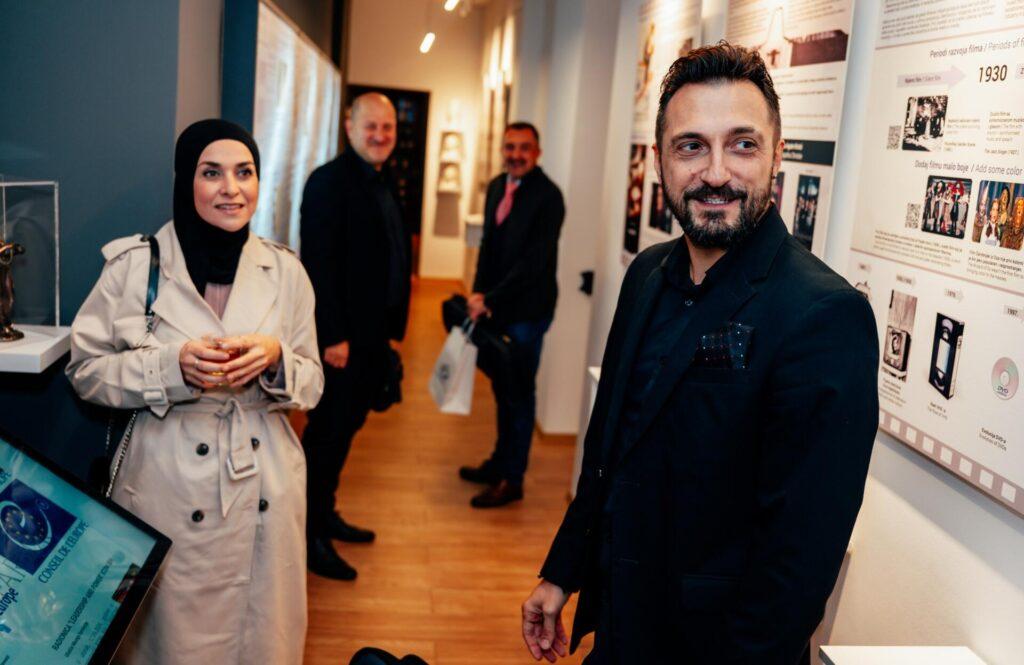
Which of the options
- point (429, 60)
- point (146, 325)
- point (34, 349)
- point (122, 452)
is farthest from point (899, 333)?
point (429, 60)

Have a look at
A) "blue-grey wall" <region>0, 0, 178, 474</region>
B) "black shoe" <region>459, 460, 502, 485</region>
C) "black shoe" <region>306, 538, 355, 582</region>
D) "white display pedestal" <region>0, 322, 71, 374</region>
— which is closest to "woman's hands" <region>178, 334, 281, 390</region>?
"white display pedestal" <region>0, 322, 71, 374</region>

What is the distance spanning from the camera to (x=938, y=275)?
2.14 m

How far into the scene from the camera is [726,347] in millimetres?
1579

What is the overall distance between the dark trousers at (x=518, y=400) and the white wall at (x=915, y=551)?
2.46 meters

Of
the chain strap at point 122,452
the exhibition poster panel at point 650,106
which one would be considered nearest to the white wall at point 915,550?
the exhibition poster panel at point 650,106

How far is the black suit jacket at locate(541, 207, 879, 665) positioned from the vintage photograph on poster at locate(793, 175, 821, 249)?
972 mm

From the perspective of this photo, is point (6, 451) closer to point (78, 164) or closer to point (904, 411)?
point (78, 164)

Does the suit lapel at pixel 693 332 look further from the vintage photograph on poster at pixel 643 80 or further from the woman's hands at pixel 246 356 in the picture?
the vintage photograph on poster at pixel 643 80

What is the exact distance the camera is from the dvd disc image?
187cm

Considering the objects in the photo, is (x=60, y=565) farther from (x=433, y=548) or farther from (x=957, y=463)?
(x=433, y=548)

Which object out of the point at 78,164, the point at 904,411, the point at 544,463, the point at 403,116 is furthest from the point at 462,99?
the point at 904,411

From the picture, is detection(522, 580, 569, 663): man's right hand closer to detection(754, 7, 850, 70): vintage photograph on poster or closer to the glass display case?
the glass display case

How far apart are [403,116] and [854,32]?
10346mm

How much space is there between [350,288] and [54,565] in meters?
2.28
